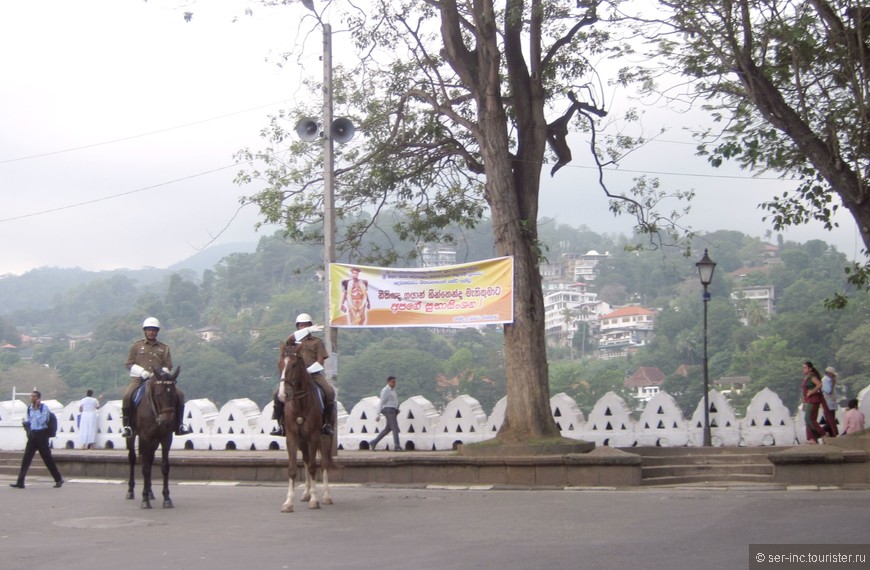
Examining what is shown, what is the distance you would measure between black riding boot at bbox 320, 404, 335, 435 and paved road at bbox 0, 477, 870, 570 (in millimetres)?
931

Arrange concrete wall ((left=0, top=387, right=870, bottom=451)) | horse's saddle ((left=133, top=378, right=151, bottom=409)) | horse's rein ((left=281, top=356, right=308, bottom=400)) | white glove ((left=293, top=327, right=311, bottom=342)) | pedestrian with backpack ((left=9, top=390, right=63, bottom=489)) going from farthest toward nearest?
concrete wall ((left=0, top=387, right=870, bottom=451)) < pedestrian with backpack ((left=9, top=390, right=63, bottom=489)) < horse's saddle ((left=133, top=378, right=151, bottom=409)) < white glove ((left=293, top=327, right=311, bottom=342)) < horse's rein ((left=281, top=356, right=308, bottom=400))

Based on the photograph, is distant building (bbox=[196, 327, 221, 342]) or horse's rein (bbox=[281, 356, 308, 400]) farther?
distant building (bbox=[196, 327, 221, 342])

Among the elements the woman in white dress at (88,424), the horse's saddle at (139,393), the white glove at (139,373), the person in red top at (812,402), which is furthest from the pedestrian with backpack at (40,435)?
the person in red top at (812,402)

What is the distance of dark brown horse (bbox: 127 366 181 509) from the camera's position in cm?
1296

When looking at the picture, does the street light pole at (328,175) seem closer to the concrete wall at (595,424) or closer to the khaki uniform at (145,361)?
the concrete wall at (595,424)

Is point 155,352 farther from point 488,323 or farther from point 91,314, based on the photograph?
point 91,314

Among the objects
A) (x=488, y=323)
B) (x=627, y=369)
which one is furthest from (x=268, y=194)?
(x=627, y=369)

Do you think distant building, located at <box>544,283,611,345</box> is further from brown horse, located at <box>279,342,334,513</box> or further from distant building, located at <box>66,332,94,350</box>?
brown horse, located at <box>279,342,334,513</box>

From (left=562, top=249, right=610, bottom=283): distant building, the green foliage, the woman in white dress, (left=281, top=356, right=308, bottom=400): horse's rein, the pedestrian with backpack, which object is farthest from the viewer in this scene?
(left=562, top=249, right=610, bottom=283): distant building

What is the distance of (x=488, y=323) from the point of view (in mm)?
16406

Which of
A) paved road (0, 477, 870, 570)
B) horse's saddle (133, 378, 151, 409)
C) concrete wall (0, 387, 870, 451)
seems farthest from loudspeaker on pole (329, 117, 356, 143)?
paved road (0, 477, 870, 570)

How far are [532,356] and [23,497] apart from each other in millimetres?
7605

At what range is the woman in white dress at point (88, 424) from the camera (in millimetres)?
22891

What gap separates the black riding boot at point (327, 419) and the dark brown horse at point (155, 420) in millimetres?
1889
